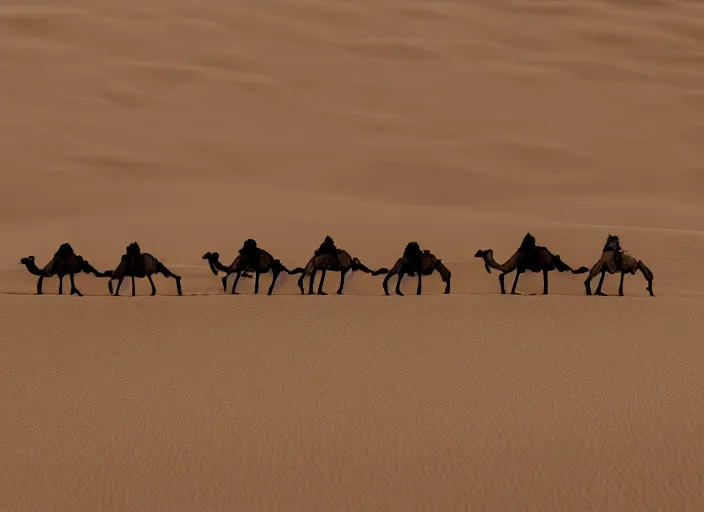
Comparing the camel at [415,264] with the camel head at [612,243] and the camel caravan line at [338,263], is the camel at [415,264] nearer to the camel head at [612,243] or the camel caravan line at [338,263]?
the camel caravan line at [338,263]

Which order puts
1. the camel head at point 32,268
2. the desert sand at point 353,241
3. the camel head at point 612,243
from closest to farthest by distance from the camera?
the desert sand at point 353,241 → the camel head at point 612,243 → the camel head at point 32,268

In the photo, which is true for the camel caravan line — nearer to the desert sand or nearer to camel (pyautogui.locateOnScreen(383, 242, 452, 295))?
camel (pyautogui.locateOnScreen(383, 242, 452, 295))

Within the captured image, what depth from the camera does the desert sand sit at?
639cm

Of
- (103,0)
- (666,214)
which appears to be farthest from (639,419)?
(103,0)

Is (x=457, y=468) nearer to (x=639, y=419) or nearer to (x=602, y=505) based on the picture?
(x=602, y=505)

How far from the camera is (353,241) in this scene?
66.8ft

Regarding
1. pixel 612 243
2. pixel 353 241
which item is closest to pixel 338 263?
pixel 612 243

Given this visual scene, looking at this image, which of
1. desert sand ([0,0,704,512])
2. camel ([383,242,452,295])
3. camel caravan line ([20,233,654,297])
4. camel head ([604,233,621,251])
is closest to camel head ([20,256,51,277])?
camel caravan line ([20,233,654,297])

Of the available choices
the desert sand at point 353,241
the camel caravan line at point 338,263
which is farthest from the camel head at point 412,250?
the desert sand at point 353,241

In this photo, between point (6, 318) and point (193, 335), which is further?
point (6, 318)

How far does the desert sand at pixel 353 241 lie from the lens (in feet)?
21.0

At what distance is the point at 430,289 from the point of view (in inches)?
658

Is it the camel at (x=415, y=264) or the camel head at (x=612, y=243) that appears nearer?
the camel head at (x=612, y=243)

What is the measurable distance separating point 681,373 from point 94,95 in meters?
27.4
